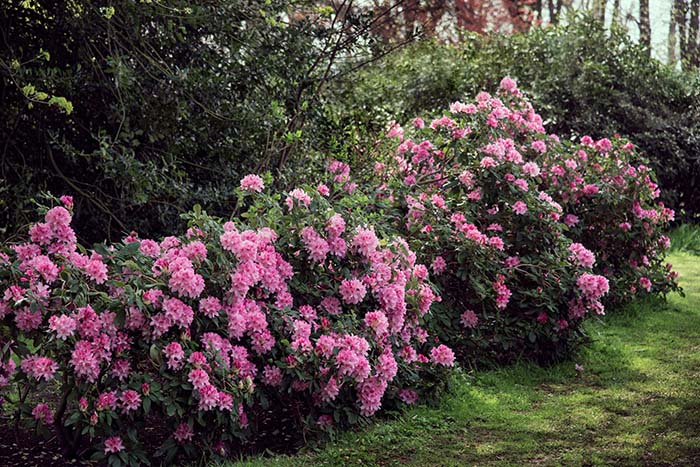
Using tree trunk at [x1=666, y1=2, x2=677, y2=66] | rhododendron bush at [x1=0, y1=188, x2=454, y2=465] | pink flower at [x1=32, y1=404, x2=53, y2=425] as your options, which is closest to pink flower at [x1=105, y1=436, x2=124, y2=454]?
rhododendron bush at [x1=0, y1=188, x2=454, y2=465]

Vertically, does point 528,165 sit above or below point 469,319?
above

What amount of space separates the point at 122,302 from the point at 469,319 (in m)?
2.20

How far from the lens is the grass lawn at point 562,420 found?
361 cm

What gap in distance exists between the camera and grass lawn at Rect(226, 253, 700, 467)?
3.61 metres

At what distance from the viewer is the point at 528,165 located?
520cm

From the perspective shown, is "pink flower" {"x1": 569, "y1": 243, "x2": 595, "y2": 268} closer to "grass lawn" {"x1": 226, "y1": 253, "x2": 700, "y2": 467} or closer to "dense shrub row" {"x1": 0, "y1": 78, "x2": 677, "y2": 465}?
"dense shrub row" {"x1": 0, "y1": 78, "x2": 677, "y2": 465}

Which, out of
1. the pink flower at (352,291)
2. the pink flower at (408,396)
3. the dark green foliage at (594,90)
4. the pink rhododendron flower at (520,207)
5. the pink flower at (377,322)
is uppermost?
the dark green foliage at (594,90)

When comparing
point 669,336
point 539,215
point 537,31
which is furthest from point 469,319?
point 537,31

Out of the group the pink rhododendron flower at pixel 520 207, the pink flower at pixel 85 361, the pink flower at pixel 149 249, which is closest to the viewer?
the pink flower at pixel 85 361

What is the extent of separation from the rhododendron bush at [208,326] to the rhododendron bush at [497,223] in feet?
2.53

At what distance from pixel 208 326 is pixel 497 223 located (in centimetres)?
225

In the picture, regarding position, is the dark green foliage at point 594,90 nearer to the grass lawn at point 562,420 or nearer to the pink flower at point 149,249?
the grass lawn at point 562,420

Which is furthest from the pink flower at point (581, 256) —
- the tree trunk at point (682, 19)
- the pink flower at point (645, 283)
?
the tree trunk at point (682, 19)

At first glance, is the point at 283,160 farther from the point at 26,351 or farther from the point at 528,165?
the point at 26,351
